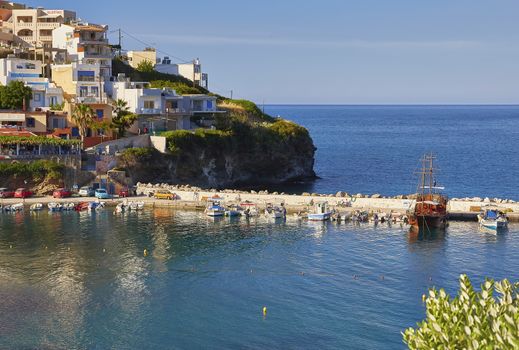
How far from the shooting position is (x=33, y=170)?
285 ft

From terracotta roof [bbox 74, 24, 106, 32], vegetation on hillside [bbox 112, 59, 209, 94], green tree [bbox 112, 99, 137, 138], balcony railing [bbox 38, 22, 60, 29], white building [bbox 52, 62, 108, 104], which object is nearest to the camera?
green tree [bbox 112, 99, 137, 138]

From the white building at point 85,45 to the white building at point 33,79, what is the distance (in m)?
6.88

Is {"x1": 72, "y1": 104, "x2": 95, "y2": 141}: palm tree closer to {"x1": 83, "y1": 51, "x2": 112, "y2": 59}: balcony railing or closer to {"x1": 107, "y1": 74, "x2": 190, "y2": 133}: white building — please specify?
{"x1": 107, "y1": 74, "x2": 190, "y2": 133}: white building

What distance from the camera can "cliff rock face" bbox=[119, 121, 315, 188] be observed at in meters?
96.1

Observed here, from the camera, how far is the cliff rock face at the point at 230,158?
315 ft

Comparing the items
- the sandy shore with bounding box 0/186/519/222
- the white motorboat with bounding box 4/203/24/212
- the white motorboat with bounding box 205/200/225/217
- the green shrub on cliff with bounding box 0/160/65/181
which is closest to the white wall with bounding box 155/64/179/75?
the green shrub on cliff with bounding box 0/160/65/181

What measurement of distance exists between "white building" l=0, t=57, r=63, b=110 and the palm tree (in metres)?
8.11

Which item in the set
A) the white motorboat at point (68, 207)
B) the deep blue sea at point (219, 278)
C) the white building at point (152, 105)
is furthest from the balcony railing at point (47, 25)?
the deep blue sea at point (219, 278)

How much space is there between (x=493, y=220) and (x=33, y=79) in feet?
225

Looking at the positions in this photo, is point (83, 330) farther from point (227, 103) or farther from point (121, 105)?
point (227, 103)

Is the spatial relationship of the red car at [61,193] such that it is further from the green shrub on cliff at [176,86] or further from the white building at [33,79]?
the green shrub on cliff at [176,86]

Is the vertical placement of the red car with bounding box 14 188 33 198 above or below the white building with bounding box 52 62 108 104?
below

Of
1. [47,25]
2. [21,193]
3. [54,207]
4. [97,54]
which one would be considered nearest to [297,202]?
[54,207]

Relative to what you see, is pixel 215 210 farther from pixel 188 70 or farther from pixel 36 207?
pixel 188 70
